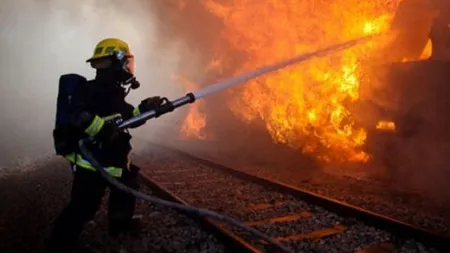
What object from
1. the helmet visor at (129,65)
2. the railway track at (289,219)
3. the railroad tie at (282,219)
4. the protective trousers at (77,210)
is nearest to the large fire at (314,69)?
the railway track at (289,219)

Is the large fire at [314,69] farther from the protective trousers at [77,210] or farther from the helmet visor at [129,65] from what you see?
the protective trousers at [77,210]

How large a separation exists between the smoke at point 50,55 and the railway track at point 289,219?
7969 millimetres

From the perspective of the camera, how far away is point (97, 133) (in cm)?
397

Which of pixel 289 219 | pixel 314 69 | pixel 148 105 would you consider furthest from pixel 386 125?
pixel 148 105

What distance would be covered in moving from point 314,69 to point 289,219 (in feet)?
16.6

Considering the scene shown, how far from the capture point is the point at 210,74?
55.7 ft

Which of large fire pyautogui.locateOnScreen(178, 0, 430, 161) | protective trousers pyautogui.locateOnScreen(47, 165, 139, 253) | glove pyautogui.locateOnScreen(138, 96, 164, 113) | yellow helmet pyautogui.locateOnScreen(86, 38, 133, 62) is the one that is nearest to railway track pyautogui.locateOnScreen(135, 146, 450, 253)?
protective trousers pyautogui.locateOnScreen(47, 165, 139, 253)

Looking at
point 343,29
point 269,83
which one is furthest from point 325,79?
point 269,83

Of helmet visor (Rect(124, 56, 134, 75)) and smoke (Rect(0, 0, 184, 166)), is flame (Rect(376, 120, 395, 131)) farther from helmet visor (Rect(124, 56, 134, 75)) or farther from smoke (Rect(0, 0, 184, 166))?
smoke (Rect(0, 0, 184, 166))

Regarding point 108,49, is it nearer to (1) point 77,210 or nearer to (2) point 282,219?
(1) point 77,210

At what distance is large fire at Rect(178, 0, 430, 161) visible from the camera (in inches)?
342

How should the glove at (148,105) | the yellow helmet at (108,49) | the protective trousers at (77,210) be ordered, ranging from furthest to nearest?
the glove at (148,105) → the yellow helmet at (108,49) → the protective trousers at (77,210)

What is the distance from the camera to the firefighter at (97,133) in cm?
401

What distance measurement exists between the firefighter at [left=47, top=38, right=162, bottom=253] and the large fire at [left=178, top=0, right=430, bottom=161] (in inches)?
225
